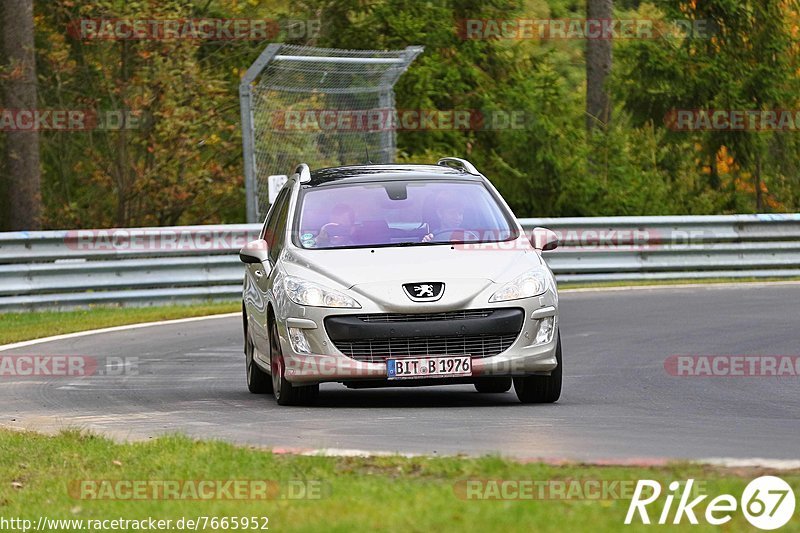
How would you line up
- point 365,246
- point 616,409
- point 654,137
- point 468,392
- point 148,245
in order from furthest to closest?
point 654,137
point 148,245
point 468,392
point 365,246
point 616,409

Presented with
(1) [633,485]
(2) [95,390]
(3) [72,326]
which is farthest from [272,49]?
(1) [633,485]

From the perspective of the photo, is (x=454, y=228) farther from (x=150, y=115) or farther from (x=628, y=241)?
(x=150, y=115)

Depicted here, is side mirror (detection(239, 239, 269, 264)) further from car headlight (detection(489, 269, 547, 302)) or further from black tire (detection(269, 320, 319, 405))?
car headlight (detection(489, 269, 547, 302))

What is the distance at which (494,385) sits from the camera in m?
12.4

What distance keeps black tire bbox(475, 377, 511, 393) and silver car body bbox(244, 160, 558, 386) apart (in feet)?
3.96

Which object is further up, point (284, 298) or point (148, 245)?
point (284, 298)

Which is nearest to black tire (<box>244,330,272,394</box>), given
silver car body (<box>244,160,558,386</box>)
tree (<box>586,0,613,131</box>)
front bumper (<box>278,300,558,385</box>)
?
silver car body (<box>244,160,558,386</box>)

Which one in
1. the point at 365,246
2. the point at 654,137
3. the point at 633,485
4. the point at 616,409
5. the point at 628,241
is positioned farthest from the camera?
the point at 654,137

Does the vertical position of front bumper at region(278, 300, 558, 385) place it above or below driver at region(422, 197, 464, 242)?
below

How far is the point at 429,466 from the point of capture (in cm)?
785

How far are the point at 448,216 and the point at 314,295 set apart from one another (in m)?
1.50

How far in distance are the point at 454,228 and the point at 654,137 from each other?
22736mm

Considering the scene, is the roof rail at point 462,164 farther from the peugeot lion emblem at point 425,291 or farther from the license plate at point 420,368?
the license plate at point 420,368

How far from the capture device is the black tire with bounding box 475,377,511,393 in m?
12.3
